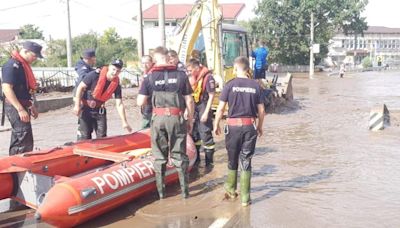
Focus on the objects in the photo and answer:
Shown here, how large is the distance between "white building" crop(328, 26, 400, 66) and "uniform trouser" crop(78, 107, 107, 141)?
87.5 meters

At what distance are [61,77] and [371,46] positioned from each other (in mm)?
86112

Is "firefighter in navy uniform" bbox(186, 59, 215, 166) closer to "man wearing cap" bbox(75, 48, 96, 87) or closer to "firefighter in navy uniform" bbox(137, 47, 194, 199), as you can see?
"firefighter in navy uniform" bbox(137, 47, 194, 199)

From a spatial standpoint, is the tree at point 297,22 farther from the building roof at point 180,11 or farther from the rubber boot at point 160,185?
the rubber boot at point 160,185

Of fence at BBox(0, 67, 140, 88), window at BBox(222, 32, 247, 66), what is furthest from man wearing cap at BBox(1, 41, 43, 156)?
fence at BBox(0, 67, 140, 88)

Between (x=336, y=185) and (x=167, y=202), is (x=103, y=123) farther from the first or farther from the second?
(x=336, y=185)

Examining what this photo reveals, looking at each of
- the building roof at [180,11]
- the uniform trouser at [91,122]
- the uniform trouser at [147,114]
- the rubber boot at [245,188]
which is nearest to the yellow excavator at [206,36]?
the uniform trouser at [147,114]

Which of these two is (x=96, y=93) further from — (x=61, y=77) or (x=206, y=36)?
(x=61, y=77)

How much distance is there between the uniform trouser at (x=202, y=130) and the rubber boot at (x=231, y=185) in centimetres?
170

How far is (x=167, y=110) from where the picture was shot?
6.00 m

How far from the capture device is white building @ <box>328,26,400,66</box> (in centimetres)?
9225

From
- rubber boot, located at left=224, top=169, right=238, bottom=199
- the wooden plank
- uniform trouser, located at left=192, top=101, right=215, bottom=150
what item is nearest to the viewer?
rubber boot, located at left=224, top=169, right=238, bottom=199

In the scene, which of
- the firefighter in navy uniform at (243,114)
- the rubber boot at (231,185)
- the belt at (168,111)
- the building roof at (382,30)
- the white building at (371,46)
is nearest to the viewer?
the firefighter in navy uniform at (243,114)

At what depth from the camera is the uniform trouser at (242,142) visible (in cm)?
589

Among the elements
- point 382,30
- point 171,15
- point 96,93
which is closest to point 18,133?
point 96,93
